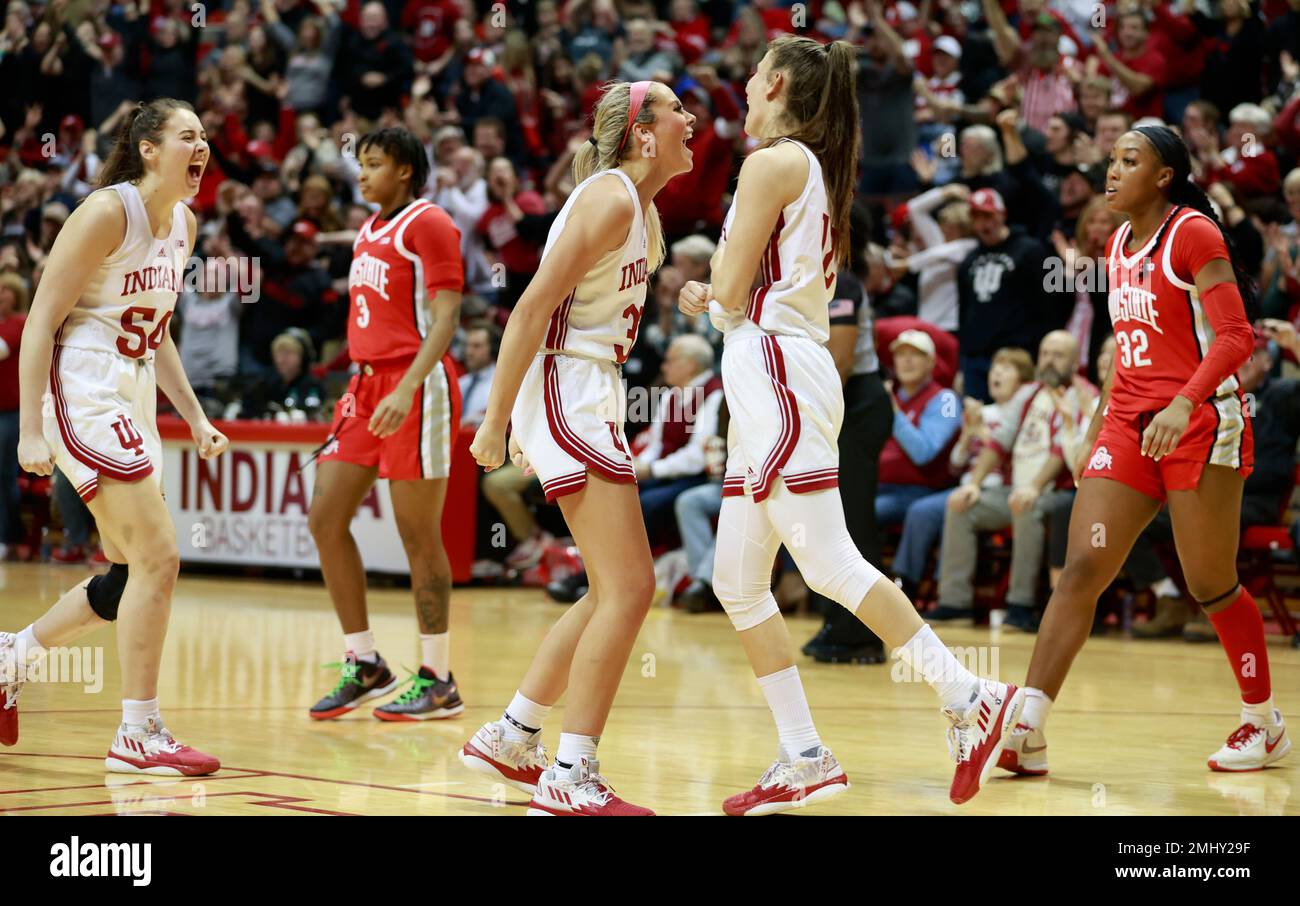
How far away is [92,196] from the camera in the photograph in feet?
16.3

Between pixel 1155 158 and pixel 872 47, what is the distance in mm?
7757

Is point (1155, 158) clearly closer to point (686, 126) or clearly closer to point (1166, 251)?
point (1166, 251)

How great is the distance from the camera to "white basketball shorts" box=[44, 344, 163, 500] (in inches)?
192

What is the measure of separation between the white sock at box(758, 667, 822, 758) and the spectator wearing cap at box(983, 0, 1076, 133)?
869 centimetres

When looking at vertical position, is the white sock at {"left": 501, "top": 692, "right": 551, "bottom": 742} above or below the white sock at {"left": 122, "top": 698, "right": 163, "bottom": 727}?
above

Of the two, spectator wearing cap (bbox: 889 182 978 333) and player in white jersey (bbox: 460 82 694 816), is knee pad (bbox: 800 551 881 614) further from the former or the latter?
spectator wearing cap (bbox: 889 182 978 333)

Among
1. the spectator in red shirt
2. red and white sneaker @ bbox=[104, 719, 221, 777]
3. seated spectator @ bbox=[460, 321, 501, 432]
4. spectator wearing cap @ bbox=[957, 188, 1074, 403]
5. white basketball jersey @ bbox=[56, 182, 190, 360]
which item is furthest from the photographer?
the spectator in red shirt

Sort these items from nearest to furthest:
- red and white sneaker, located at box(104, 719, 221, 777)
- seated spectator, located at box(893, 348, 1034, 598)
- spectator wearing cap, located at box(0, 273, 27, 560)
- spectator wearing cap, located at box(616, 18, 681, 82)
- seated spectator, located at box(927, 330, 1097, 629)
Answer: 1. red and white sneaker, located at box(104, 719, 221, 777)
2. seated spectator, located at box(927, 330, 1097, 629)
3. seated spectator, located at box(893, 348, 1034, 598)
4. spectator wearing cap, located at box(0, 273, 27, 560)
5. spectator wearing cap, located at box(616, 18, 681, 82)

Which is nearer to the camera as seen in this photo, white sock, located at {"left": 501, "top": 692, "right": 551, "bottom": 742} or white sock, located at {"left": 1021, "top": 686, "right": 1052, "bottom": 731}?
white sock, located at {"left": 501, "top": 692, "right": 551, "bottom": 742}

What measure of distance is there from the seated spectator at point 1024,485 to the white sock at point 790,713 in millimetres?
5282

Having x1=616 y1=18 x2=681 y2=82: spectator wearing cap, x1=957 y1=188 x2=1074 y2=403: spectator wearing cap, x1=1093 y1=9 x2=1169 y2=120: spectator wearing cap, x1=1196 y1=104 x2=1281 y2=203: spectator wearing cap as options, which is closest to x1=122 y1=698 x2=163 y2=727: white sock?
x1=957 y1=188 x2=1074 y2=403: spectator wearing cap

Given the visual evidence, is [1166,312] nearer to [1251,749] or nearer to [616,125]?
[1251,749]

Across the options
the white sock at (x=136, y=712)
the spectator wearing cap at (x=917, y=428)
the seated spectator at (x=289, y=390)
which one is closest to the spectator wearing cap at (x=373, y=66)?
the seated spectator at (x=289, y=390)

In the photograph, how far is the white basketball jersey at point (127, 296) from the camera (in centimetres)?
496
